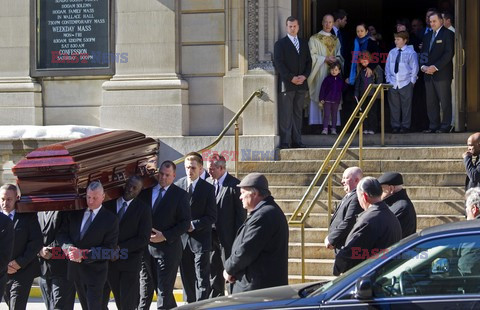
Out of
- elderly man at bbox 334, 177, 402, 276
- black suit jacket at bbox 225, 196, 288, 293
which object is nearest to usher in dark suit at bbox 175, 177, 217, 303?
black suit jacket at bbox 225, 196, 288, 293

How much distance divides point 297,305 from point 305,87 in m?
8.60

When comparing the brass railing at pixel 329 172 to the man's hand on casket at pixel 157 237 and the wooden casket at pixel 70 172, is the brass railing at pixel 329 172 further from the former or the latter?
the wooden casket at pixel 70 172

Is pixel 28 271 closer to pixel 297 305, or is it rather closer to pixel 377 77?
pixel 297 305

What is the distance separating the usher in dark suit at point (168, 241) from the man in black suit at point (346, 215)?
1784mm

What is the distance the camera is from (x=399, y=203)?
10.2 m

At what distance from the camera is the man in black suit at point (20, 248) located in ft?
33.3

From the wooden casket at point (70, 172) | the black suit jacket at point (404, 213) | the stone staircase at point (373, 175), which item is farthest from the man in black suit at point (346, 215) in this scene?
the stone staircase at point (373, 175)

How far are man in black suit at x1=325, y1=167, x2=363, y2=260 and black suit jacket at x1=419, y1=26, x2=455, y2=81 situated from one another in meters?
5.55

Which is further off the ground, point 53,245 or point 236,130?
point 236,130

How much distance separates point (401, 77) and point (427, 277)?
29.6ft

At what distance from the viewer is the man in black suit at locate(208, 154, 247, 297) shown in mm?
11867

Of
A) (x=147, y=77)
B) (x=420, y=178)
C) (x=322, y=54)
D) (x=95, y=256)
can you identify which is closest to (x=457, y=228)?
(x=95, y=256)

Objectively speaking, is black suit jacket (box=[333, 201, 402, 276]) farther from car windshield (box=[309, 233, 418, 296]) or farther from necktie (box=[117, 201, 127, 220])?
necktie (box=[117, 201, 127, 220])

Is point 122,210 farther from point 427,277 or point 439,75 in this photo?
point 439,75
